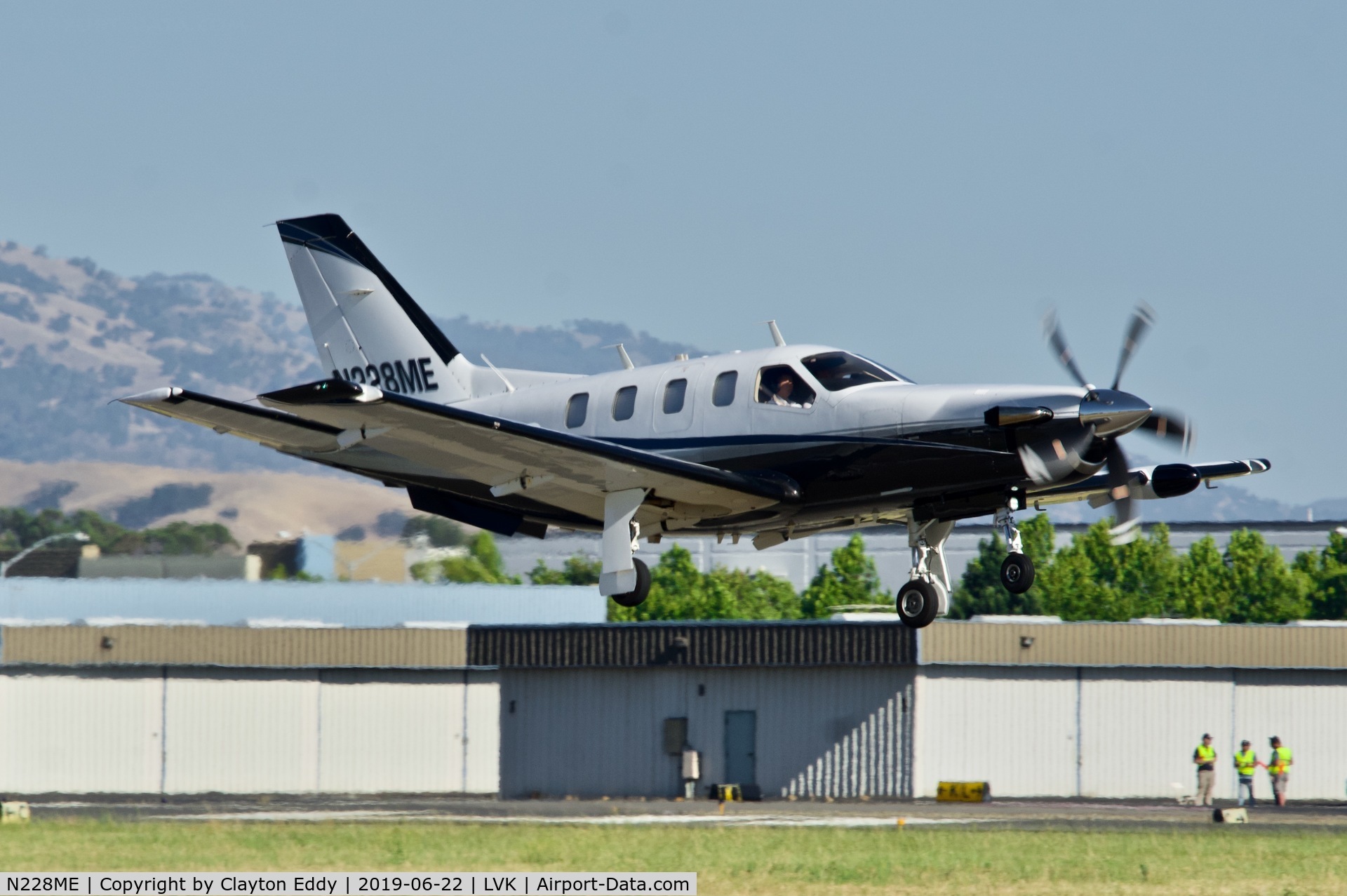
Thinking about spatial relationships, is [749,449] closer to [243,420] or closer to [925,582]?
[925,582]

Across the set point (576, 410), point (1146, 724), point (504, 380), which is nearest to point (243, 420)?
point (576, 410)

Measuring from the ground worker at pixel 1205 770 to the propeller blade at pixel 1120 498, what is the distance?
18.9 m

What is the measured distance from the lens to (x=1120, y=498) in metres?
23.5

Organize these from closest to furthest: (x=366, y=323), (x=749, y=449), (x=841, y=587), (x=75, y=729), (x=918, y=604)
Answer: (x=749, y=449)
(x=918, y=604)
(x=366, y=323)
(x=75, y=729)
(x=841, y=587)

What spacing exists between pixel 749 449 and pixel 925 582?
126 inches

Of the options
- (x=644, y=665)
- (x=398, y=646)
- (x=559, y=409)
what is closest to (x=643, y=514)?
(x=559, y=409)

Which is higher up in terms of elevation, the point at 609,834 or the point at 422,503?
the point at 422,503

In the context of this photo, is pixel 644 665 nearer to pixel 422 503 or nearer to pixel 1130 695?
pixel 1130 695

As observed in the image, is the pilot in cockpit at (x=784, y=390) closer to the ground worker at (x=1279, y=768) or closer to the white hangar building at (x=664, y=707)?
the ground worker at (x=1279, y=768)

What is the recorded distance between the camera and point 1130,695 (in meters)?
48.2

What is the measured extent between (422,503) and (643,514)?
13.9ft

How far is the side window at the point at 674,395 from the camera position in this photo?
2408 cm

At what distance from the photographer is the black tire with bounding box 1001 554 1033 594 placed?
75.0 ft

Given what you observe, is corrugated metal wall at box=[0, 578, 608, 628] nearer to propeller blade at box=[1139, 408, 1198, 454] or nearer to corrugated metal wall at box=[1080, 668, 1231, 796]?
corrugated metal wall at box=[1080, 668, 1231, 796]
